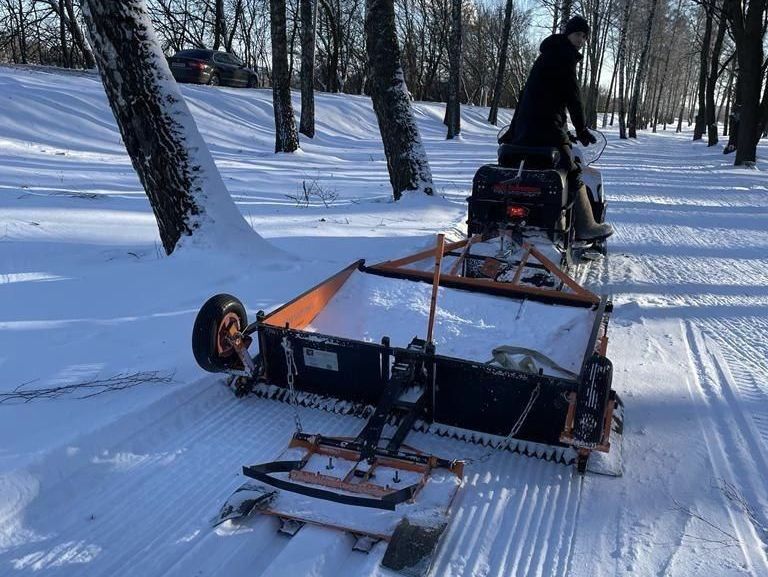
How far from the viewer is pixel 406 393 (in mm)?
3291

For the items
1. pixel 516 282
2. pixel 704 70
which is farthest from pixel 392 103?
pixel 704 70

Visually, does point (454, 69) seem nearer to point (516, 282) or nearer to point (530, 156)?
point (530, 156)

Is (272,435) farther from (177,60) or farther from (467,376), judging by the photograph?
(177,60)

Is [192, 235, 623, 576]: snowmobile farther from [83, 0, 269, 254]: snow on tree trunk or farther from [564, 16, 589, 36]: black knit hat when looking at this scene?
[564, 16, 589, 36]: black knit hat

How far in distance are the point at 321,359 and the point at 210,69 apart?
2426 cm

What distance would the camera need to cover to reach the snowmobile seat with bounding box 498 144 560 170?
5551mm

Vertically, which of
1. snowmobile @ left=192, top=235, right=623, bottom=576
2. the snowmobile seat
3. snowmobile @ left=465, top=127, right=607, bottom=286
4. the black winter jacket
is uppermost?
the black winter jacket

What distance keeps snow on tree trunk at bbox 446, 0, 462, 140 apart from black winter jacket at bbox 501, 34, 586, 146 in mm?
18216

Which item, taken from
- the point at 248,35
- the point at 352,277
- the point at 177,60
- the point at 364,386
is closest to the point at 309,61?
the point at 177,60

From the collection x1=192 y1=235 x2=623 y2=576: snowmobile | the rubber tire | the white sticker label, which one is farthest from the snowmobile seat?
the rubber tire

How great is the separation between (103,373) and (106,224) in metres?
3.74

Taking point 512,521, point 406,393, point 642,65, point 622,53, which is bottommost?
point 512,521

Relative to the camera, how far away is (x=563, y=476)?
300 cm

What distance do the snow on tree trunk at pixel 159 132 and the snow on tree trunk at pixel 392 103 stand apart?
4.01m
